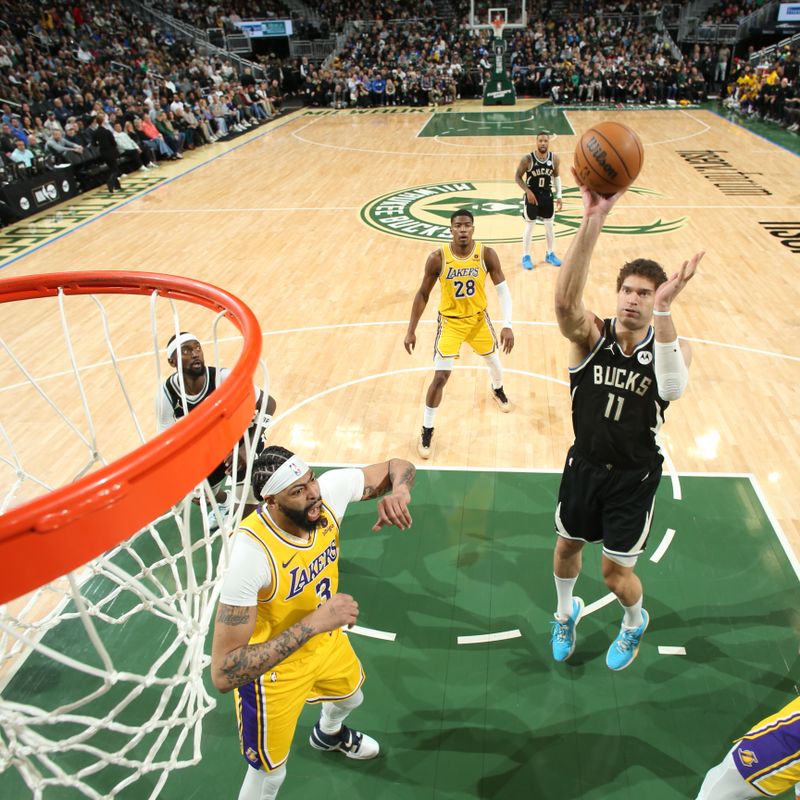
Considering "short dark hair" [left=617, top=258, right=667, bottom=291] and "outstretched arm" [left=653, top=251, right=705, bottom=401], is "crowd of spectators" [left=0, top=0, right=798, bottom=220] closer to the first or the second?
"short dark hair" [left=617, top=258, right=667, bottom=291]

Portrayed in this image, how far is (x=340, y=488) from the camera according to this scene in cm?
302

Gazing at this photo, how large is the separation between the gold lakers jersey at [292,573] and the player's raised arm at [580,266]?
1.32m

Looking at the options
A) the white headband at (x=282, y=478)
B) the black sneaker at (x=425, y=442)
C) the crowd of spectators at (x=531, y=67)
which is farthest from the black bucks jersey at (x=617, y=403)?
the crowd of spectators at (x=531, y=67)

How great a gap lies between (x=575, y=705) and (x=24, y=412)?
5676mm

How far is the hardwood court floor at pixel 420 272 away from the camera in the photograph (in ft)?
19.5

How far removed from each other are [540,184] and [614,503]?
21.9 feet

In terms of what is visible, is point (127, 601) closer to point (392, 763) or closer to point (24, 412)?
point (392, 763)

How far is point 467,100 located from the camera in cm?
2512

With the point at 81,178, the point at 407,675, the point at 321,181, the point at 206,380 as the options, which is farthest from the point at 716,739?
the point at 81,178

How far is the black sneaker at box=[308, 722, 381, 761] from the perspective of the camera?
11.0ft

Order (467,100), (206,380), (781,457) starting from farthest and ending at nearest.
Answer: (467,100) → (781,457) → (206,380)

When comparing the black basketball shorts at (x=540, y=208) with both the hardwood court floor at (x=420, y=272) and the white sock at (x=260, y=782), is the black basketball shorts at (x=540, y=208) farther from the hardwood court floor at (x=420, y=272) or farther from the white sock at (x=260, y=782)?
the white sock at (x=260, y=782)

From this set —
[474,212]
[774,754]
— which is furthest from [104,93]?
[774,754]

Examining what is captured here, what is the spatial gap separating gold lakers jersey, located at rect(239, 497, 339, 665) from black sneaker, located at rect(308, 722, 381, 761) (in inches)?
32.2
